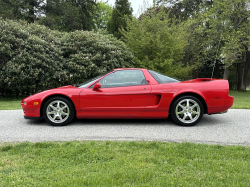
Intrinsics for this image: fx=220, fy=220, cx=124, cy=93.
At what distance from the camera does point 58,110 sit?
16.2 ft

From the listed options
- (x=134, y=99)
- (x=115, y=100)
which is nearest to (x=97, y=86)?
(x=115, y=100)

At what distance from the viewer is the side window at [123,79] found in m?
5.01

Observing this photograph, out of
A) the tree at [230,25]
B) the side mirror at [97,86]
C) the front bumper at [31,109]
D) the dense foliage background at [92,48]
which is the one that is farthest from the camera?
the tree at [230,25]

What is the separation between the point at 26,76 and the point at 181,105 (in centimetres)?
823

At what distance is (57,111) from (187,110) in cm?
291

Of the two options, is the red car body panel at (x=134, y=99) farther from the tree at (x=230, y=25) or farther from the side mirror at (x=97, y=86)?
the tree at (x=230, y=25)

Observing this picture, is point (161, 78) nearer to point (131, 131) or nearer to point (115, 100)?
point (115, 100)

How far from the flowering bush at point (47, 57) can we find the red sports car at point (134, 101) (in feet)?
20.9

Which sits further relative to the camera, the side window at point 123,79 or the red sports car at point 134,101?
the side window at point 123,79

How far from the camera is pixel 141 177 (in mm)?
2389

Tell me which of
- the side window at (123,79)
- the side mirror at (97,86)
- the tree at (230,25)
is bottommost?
the side mirror at (97,86)

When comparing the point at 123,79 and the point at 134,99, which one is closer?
the point at 134,99

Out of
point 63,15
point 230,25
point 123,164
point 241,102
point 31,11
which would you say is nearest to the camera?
point 123,164

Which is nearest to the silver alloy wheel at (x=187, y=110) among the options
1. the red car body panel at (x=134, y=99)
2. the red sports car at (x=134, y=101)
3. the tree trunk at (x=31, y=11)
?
the red sports car at (x=134, y=101)
